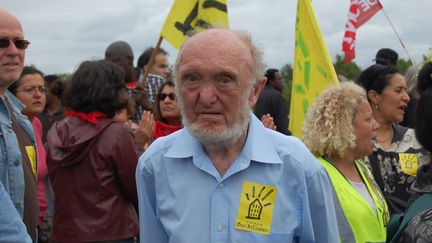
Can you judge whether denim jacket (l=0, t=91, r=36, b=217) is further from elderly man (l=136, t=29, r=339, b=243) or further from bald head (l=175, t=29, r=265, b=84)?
bald head (l=175, t=29, r=265, b=84)

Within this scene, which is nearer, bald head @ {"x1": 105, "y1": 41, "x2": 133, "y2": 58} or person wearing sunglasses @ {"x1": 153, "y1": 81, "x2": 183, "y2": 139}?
person wearing sunglasses @ {"x1": 153, "y1": 81, "x2": 183, "y2": 139}

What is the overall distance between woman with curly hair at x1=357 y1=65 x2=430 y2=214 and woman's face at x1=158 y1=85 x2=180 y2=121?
5.89 feet

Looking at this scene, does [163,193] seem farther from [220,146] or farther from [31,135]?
[31,135]

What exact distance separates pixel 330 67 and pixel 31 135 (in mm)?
2641

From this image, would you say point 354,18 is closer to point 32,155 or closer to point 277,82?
point 277,82

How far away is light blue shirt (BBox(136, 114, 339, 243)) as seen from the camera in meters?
2.95

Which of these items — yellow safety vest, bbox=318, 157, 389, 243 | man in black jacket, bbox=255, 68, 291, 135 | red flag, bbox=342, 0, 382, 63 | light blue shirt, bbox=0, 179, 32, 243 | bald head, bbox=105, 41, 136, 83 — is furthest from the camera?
man in black jacket, bbox=255, 68, 291, 135

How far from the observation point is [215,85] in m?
2.94

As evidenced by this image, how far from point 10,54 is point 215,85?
1650mm

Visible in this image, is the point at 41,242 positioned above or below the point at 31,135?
→ below

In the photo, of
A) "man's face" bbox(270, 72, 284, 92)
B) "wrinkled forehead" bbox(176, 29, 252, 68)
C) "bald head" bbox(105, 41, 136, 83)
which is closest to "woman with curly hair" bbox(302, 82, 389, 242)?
"wrinkled forehead" bbox(176, 29, 252, 68)

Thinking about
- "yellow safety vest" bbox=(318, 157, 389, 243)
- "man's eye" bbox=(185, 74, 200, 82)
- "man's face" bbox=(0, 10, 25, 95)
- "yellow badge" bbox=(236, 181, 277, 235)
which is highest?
"man's face" bbox=(0, 10, 25, 95)

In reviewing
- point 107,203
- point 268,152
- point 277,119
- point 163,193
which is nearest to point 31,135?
point 107,203

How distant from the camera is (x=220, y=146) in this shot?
121 inches
